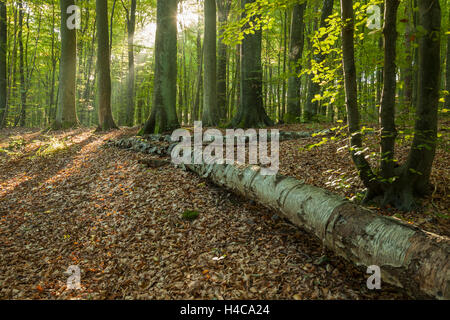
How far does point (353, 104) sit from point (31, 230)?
5.55 m

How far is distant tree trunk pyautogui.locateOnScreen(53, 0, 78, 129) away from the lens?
40.0ft

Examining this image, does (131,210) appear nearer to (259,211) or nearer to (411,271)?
(259,211)

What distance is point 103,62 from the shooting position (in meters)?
11.6

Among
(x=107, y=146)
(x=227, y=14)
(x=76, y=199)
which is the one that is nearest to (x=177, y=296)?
(x=76, y=199)

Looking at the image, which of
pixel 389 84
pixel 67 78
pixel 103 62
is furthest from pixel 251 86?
pixel 67 78

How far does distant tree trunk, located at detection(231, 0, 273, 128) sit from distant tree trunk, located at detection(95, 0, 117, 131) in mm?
6683

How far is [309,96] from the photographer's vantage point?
10.0m

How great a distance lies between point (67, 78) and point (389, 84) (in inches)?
551

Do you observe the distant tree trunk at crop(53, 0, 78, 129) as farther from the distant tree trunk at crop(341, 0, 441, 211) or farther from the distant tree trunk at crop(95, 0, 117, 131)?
the distant tree trunk at crop(341, 0, 441, 211)

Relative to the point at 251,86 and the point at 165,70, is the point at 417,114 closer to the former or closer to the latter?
the point at 251,86

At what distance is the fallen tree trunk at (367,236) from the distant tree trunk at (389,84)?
2.96ft

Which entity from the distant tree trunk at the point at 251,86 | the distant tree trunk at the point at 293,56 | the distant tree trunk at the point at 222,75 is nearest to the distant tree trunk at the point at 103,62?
the distant tree trunk at the point at 222,75

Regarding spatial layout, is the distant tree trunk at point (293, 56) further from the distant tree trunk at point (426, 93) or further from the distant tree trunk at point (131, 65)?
the distant tree trunk at point (131, 65)
